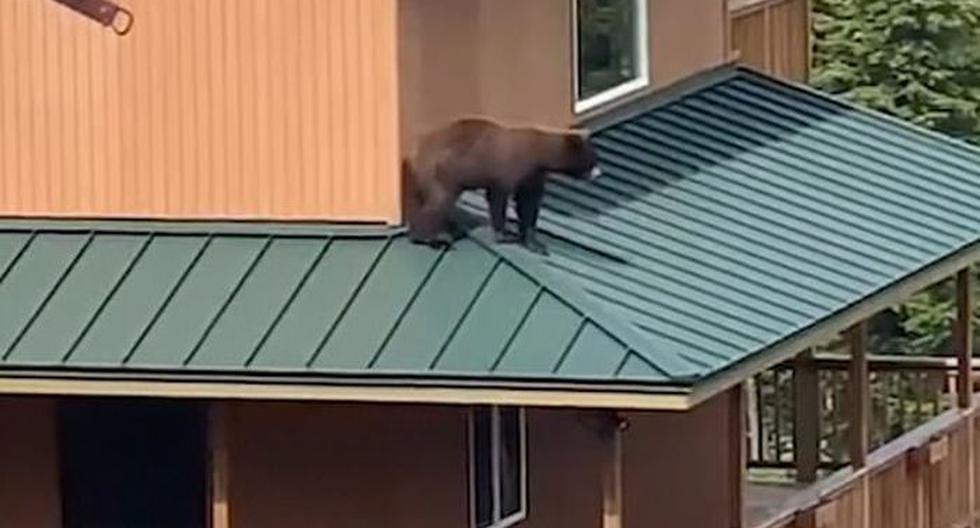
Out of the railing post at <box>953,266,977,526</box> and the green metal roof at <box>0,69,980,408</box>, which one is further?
the railing post at <box>953,266,977,526</box>

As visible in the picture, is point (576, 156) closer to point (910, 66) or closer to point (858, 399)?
point (858, 399)

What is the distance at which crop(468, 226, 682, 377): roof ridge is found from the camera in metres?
15.5

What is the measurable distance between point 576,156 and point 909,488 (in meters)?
4.87

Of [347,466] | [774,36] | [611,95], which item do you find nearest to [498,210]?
[347,466]

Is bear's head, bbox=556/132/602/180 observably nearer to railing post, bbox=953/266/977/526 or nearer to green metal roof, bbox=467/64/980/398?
green metal roof, bbox=467/64/980/398

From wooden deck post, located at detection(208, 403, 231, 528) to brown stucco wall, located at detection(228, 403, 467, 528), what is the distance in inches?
39.9

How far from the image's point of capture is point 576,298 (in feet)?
52.7

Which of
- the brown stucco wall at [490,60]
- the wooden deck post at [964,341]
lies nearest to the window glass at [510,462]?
the brown stucco wall at [490,60]

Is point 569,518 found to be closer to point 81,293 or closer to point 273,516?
point 273,516

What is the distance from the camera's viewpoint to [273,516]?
17625 mm

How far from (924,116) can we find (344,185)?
64.8 feet

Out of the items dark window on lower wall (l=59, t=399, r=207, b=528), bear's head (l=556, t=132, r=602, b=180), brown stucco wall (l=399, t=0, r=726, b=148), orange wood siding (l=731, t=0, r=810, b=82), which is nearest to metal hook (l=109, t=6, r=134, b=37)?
brown stucco wall (l=399, t=0, r=726, b=148)

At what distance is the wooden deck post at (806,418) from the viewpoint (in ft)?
74.8

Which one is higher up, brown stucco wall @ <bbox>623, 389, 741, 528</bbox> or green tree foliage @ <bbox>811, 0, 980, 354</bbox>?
brown stucco wall @ <bbox>623, 389, 741, 528</bbox>
